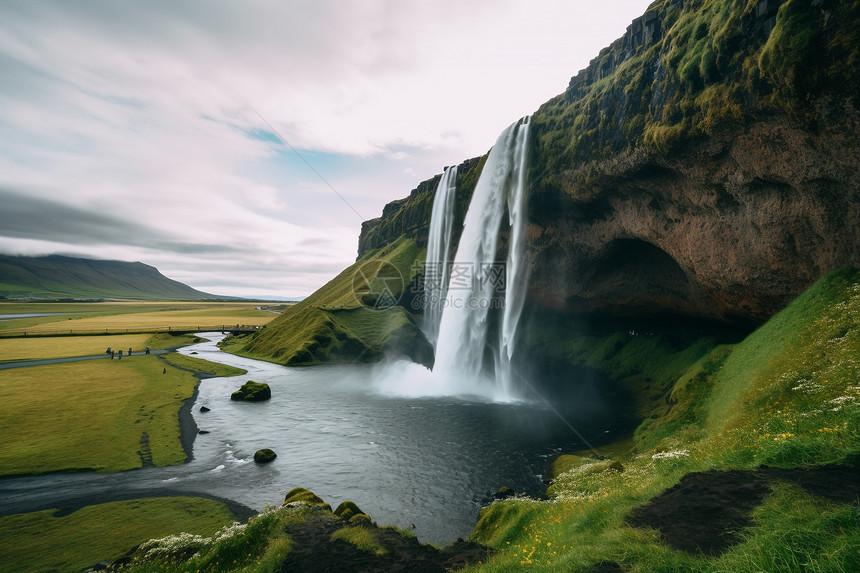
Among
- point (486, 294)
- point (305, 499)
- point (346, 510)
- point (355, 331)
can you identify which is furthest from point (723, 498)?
point (355, 331)

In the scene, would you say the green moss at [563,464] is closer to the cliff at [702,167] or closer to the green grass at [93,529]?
the green grass at [93,529]

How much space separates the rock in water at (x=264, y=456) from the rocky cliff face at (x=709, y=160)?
3815 centimetres

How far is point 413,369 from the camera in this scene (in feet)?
220

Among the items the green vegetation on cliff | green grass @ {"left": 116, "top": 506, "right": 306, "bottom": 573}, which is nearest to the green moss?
green grass @ {"left": 116, "top": 506, "right": 306, "bottom": 573}

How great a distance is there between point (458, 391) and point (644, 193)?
1231 inches

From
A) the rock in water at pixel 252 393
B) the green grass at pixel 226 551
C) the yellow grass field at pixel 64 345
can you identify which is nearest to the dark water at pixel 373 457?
the rock in water at pixel 252 393

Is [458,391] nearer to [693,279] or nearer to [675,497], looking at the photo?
[693,279]

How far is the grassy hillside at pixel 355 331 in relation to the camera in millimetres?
76938

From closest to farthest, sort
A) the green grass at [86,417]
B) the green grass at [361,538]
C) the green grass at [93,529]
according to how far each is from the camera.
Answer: the green grass at [361,538]
the green grass at [93,529]
the green grass at [86,417]

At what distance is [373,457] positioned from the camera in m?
28.0

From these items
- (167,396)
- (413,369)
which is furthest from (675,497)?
(413,369)

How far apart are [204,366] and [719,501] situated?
235 ft

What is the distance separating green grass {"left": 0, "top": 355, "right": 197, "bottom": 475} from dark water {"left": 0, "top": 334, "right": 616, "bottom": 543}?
2.02m

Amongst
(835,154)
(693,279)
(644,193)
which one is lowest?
(693,279)
